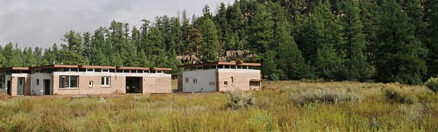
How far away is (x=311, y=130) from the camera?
520 cm

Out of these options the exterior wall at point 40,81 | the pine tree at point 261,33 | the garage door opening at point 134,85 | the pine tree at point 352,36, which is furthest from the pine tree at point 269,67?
the exterior wall at point 40,81

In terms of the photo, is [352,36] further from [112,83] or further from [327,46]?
[112,83]

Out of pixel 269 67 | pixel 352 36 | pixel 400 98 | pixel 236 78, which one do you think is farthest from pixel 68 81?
pixel 352 36

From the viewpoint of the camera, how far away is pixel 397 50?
148 feet

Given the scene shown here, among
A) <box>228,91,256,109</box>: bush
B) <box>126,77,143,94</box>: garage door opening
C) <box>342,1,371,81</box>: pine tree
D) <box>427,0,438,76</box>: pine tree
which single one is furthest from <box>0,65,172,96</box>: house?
<box>427,0,438,76</box>: pine tree

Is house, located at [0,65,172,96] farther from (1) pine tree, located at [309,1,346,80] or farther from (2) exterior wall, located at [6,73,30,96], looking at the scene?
(1) pine tree, located at [309,1,346,80]

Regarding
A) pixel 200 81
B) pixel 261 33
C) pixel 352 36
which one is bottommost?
pixel 200 81

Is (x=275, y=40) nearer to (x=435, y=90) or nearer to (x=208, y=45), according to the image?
(x=208, y=45)

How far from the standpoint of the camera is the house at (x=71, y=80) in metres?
33.3

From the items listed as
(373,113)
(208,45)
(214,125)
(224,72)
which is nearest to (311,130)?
(214,125)

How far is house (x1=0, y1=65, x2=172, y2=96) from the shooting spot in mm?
33312

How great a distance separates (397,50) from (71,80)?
45514mm

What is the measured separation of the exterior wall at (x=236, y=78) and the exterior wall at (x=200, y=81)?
88 cm

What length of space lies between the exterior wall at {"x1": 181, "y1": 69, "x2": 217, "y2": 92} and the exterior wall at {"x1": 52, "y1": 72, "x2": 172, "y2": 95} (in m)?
3.11
